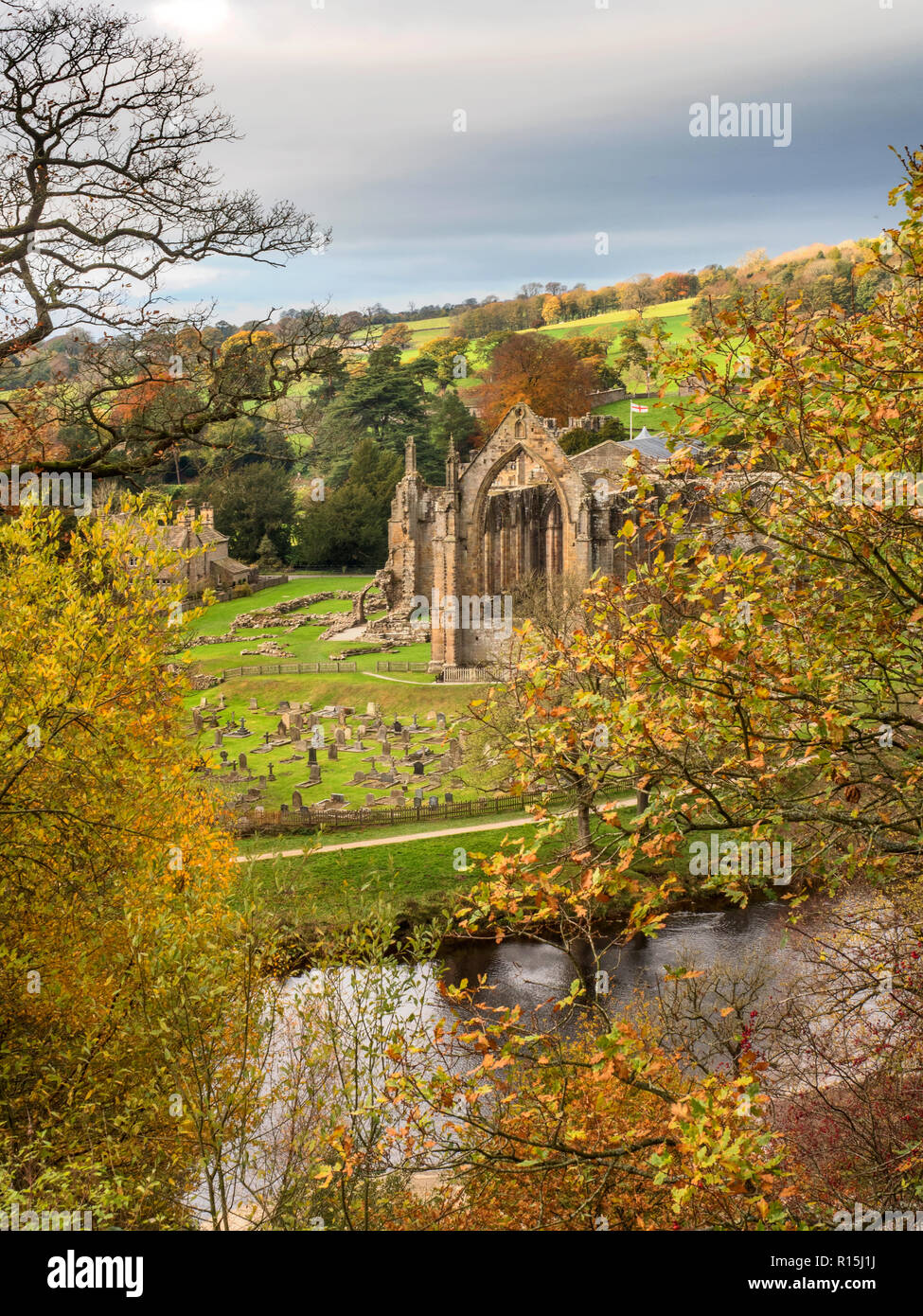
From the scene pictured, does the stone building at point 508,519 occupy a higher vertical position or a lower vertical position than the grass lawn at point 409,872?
higher

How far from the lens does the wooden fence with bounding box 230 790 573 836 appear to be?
32188mm

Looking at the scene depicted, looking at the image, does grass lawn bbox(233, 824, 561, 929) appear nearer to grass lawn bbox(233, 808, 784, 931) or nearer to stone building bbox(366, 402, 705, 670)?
grass lawn bbox(233, 808, 784, 931)

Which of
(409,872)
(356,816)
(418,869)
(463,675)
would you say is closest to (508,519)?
(463,675)

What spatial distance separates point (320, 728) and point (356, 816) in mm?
8706

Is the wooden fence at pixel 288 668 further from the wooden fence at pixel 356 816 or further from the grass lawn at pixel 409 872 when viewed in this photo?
the grass lawn at pixel 409 872

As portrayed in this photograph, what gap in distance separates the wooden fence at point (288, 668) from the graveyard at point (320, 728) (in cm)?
9

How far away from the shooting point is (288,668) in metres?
51.0

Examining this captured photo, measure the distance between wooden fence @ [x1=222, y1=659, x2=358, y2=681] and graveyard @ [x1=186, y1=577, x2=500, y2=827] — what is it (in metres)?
0.09

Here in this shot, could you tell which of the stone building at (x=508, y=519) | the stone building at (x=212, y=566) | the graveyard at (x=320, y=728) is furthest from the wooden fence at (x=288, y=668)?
the stone building at (x=212, y=566)

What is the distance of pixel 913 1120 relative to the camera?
12016mm

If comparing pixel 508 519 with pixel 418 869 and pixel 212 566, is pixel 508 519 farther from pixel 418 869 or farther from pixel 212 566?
pixel 212 566

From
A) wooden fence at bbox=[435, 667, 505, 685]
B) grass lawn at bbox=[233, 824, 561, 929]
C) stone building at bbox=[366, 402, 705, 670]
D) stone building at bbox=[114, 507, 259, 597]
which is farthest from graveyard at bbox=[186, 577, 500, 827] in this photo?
stone building at bbox=[114, 507, 259, 597]

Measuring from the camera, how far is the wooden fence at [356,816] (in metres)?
32.2
